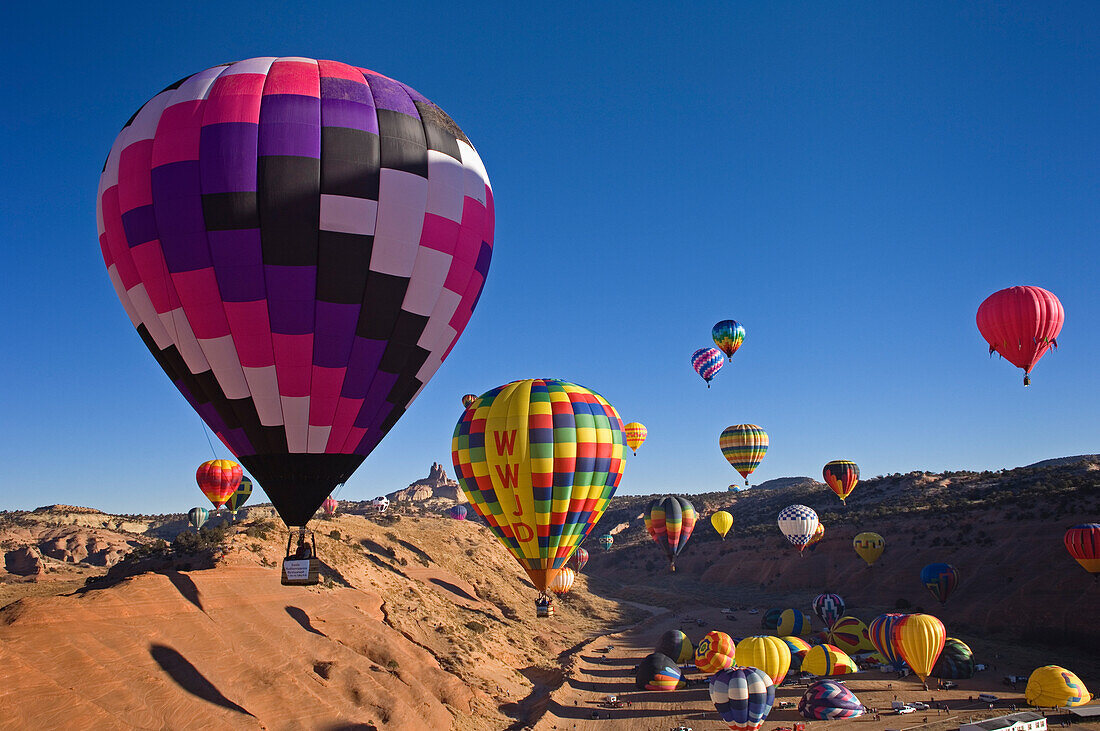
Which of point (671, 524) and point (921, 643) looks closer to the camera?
point (921, 643)

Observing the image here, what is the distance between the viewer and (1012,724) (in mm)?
19359

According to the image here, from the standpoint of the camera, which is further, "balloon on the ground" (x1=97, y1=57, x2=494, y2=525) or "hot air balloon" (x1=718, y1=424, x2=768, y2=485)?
"hot air balloon" (x1=718, y1=424, x2=768, y2=485)

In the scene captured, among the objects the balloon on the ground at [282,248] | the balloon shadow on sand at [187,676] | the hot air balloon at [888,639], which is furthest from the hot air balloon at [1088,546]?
the balloon shadow on sand at [187,676]

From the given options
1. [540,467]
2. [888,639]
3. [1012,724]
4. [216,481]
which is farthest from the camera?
[216,481]

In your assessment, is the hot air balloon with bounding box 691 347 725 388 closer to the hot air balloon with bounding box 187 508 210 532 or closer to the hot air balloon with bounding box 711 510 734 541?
the hot air balloon with bounding box 711 510 734 541

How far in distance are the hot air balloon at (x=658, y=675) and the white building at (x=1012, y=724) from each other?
42.2ft

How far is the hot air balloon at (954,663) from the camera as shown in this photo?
27922mm

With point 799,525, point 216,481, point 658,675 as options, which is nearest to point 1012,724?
point 658,675

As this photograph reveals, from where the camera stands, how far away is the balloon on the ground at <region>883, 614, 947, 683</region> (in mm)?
26531

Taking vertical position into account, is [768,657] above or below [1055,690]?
above

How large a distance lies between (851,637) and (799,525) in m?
21.4

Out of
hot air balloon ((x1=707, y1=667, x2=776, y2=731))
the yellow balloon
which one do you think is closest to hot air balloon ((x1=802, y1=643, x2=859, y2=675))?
the yellow balloon

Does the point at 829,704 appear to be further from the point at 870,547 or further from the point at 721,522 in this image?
the point at 721,522

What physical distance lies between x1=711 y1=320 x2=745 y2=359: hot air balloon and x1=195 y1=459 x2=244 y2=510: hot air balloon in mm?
40471
